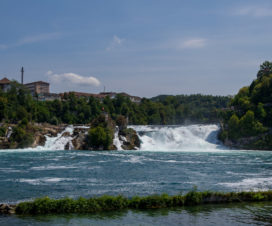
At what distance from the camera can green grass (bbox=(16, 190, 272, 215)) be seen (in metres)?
16.7

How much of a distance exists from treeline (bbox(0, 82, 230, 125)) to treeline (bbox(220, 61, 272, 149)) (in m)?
29.2

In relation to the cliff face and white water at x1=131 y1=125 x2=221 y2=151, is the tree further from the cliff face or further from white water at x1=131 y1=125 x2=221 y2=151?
the cliff face

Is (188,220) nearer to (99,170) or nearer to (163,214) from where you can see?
(163,214)

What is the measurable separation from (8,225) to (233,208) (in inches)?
436

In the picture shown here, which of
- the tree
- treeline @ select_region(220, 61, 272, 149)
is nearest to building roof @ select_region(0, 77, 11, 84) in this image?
treeline @ select_region(220, 61, 272, 149)

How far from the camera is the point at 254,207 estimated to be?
717 inches

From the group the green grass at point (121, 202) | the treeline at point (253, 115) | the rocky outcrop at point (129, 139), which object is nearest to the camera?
the green grass at point (121, 202)

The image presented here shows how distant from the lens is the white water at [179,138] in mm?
66875

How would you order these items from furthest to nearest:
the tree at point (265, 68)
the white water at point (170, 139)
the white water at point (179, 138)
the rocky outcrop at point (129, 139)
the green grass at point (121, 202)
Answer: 1. the tree at point (265, 68)
2. the white water at point (179, 138)
3. the rocky outcrop at point (129, 139)
4. the white water at point (170, 139)
5. the green grass at point (121, 202)

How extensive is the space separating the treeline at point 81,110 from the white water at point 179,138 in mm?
16466

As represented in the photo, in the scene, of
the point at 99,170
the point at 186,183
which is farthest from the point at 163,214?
the point at 99,170

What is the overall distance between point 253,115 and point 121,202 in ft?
190

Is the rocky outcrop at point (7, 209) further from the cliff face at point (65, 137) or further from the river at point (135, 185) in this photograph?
the cliff face at point (65, 137)

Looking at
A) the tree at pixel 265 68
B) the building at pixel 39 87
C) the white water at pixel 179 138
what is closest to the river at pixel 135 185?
the white water at pixel 179 138
